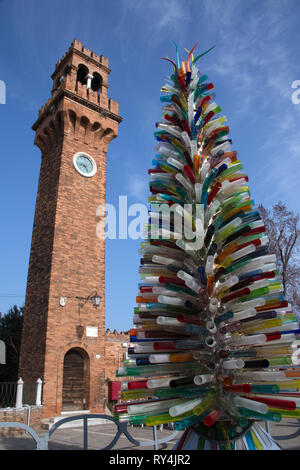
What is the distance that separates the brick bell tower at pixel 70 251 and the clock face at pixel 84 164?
0.05m

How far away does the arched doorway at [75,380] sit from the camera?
12.2m

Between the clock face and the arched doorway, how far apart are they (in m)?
7.58

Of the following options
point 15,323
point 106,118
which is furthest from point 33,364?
point 106,118

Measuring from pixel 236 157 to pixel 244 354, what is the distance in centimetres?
129

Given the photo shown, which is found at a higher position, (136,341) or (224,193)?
(224,193)

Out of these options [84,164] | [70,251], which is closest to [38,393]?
[70,251]

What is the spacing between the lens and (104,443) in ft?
21.9

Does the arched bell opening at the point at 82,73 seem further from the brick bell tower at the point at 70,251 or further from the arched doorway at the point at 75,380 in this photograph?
the arched doorway at the point at 75,380

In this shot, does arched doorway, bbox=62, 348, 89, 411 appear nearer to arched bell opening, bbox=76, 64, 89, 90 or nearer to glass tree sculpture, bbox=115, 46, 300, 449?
glass tree sculpture, bbox=115, 46, 300, 449

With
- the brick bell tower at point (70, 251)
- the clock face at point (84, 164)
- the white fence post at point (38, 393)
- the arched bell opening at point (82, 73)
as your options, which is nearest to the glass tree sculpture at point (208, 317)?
the white fence post at point (38, 393)

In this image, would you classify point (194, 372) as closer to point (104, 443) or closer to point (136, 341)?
point (136, 341)

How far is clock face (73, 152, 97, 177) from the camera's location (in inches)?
585

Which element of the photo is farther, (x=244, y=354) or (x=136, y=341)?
(x=136, y=341)

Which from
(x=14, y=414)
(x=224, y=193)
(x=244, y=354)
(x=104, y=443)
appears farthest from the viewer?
(x=14, y=414)
